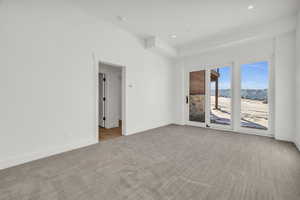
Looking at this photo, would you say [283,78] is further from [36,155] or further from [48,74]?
[36,155]

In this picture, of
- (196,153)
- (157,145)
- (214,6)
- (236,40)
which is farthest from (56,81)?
(236,40)

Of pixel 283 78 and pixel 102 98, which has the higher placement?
pixel 283 78

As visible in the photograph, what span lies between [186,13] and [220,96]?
297 centimetres

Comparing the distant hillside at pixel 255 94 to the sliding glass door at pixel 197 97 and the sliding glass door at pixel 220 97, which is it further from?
the sliding glass door at pixel 197 97

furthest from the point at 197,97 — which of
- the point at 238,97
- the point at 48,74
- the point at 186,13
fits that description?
the point at 48,74

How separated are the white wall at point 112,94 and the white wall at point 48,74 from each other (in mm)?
1353

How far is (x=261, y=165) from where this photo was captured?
2148 millimetres

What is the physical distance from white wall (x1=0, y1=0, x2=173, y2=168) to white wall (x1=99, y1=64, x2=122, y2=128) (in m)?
1.35

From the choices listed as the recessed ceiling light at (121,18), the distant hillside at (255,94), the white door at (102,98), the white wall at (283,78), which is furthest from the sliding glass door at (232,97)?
the white door at (102,98)

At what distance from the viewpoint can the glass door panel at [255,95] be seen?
3.91 m

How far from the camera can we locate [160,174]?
1.88m

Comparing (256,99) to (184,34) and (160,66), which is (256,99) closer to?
(184,34)

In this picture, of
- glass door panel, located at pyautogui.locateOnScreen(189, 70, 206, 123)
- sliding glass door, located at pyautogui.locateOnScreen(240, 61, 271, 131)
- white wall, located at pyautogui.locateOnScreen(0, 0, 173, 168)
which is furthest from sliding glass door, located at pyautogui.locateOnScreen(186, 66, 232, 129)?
white wall, located at pyautogui.locateOnScreen(0, 0, 173, 168)

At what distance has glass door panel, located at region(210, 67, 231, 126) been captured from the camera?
4520mm
